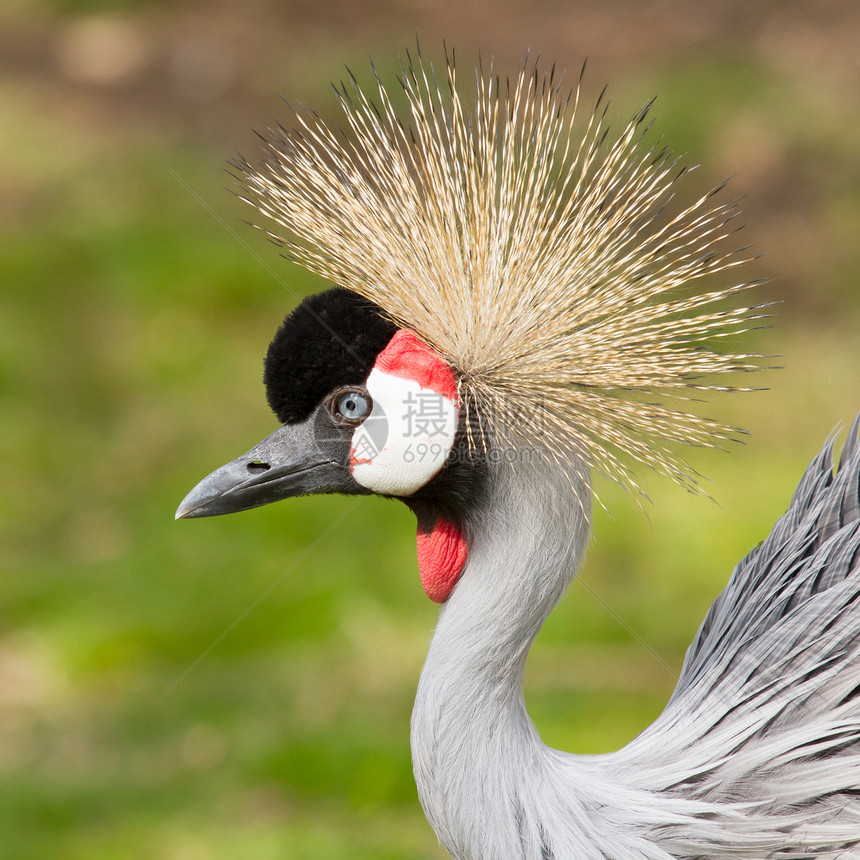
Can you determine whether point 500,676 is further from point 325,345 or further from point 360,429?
point 325,345

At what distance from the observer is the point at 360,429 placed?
1.30 meters

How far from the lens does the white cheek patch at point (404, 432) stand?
4.14 feet

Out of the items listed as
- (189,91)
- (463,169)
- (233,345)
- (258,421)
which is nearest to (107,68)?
(189,91)

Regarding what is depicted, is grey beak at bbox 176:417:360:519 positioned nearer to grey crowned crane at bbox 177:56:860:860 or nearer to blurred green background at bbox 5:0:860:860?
grey crowned crane at bbox 177:56:860:860

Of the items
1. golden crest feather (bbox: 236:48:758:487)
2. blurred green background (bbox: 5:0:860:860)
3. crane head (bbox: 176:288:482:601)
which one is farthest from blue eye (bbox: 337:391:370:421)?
blurred green background (bbox: 5:0:860:860)

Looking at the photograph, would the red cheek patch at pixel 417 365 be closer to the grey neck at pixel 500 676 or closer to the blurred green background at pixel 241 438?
the grey neck at pixel 500 676

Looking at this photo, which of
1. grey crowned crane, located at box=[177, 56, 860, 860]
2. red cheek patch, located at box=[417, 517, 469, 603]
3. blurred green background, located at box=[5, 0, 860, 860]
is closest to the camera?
grey crowned crane, located at box=[177, 56, 860, 860]

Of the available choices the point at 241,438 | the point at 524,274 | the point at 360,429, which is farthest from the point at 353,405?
the point at 241,438

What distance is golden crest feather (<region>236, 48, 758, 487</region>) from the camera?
1.28 metres

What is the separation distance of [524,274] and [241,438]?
7.52 ft

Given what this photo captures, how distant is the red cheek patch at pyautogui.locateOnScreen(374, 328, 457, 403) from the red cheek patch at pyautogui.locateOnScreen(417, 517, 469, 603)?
175 millimetres

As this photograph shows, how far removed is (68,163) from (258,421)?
1597 millimetres

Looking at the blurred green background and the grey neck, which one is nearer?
the grey neck

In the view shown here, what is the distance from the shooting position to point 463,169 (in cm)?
143
